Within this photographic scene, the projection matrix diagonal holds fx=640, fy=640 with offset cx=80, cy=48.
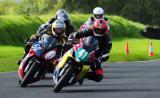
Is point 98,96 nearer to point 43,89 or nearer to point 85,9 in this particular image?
point 43,89

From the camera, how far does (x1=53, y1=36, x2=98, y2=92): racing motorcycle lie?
1214cm

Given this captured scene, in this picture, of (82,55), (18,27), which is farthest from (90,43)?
(18,27)

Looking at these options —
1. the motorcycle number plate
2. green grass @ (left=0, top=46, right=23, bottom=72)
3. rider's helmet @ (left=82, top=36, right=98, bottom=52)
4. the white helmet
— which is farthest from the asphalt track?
green grass @ (left=0, top=46, right=23, bottom=72)

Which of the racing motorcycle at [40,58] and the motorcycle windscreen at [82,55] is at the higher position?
the motorcycle windscreen at [82,55]

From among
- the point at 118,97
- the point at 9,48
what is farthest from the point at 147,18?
the point at 118,97

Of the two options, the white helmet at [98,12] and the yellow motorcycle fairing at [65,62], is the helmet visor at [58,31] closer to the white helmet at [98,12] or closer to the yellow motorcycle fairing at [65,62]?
the yellow motorcycle fairing at [65,62]

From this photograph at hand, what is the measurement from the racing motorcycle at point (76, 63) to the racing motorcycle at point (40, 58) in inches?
30.8

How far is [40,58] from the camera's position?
1334 cm

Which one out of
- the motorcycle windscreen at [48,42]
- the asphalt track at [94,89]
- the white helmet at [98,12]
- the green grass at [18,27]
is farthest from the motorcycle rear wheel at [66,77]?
the green grass at [18,27]

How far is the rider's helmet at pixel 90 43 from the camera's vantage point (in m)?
12.3

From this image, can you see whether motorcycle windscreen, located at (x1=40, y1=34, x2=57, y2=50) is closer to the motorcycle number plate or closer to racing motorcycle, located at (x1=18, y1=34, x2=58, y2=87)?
racing motorcycle, located at (x1=18, y1=34, x2=58, y2=87)

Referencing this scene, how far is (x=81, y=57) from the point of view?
12.1 m

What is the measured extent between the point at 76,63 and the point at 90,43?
1.58ft

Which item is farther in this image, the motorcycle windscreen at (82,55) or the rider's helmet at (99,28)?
the rider's helmet at (99,28)
